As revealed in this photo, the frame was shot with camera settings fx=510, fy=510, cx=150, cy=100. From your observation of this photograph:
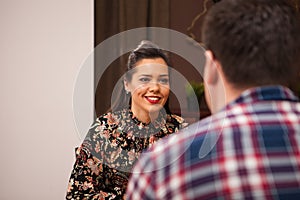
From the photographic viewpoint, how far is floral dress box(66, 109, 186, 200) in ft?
6.48

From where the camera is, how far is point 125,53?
3.61m

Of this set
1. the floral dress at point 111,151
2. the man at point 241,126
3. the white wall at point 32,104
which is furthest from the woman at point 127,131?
the white wall at point 32,104

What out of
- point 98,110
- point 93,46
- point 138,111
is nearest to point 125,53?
point 93,46

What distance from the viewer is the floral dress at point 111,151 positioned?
1976mm

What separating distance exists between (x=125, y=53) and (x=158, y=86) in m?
1.54

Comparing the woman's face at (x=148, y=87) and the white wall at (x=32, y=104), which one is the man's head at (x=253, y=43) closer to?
the woman's face at (x=148, y=87)

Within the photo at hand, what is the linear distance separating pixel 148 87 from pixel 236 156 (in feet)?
4.45

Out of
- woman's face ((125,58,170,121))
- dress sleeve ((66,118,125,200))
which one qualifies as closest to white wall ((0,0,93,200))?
woman's face ((125,58,170,121))

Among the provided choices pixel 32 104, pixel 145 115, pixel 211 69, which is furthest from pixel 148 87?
pixel 32 104

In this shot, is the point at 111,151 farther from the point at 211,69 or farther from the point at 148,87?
the point at 211,69

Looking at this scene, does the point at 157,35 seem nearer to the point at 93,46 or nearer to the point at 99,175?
the point at 93,46

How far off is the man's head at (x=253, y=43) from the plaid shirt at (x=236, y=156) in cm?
3

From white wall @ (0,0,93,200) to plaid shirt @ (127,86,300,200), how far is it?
285cm

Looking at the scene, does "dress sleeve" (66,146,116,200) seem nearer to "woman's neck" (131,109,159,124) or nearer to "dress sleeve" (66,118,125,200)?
"dress sleeve" (66,118,125,200)
